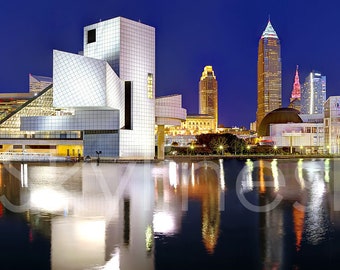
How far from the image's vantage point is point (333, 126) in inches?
3890

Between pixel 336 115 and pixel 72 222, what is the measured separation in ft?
315

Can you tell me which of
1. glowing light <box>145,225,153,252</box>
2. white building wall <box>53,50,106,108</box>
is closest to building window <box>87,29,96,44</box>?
white building wall <box>53,50,106,108</box>

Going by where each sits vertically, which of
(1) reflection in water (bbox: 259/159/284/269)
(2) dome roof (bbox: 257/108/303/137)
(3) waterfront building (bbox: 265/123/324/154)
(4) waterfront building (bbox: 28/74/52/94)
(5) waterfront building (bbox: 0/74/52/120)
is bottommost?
(1) reflection in water (bbox: 259/159/284/269)

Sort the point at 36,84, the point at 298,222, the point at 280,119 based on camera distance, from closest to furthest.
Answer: the point at 298,222 < the point at 36,84 < the point at 280,119

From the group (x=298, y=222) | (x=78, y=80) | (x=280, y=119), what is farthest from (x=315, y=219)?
(x=280, y=119)

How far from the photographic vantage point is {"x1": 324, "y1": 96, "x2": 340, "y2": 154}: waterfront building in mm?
97062

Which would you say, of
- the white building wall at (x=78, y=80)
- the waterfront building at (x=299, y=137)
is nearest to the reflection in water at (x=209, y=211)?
the white building wall at (x=78, y=80)

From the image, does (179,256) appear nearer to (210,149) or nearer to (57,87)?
(57,87)

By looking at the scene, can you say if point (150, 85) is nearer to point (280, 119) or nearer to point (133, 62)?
point (133, 62)

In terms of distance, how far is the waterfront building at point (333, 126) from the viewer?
9706cm

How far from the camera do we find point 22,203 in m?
16.2

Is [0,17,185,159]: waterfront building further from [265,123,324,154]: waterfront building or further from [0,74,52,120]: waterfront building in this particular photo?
[265,123,324,154]: waterfront building

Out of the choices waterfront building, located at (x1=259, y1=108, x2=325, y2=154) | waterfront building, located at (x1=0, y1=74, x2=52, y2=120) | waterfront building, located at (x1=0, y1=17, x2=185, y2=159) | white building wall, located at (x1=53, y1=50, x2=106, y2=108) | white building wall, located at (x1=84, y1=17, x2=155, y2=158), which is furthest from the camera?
waterfront building, located at (x1=259, y1=108, x2=325, y2=154)

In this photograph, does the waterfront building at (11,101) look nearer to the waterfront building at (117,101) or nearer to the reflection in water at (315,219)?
the waterfront building at (117,101)
